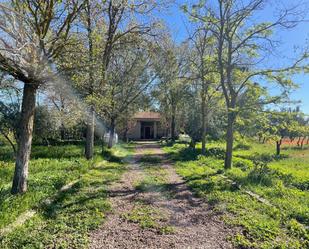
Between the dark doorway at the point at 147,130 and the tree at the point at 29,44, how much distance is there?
35.6 meters

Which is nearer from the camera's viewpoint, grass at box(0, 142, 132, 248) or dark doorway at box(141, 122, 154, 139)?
grass at box(0, 142, 132, 248)

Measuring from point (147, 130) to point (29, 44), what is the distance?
37304mm

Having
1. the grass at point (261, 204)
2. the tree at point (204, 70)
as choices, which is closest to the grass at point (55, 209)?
the grass at point (261, 204)

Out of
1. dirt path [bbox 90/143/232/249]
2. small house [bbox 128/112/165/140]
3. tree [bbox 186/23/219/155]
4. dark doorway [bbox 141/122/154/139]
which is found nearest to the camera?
dirt path [bbox 90/143/232/249]

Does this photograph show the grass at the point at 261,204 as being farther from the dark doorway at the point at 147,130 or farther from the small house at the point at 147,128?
the dark doorway at the point at 147,130

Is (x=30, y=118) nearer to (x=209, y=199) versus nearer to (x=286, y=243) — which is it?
(x=209, y=199)

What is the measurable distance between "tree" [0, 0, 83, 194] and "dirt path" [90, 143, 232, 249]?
246cm

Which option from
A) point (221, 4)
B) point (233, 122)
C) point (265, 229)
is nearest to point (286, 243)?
point (265, 229)

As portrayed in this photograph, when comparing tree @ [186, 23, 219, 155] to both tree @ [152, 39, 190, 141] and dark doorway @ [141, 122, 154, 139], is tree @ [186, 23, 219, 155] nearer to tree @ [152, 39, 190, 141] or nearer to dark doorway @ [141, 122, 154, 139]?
tree @ [152, 39, 190, 141]

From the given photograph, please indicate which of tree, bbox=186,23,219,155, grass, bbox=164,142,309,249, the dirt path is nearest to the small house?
tree, bbox=186,23,219,155

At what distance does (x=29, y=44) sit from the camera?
17.9ft

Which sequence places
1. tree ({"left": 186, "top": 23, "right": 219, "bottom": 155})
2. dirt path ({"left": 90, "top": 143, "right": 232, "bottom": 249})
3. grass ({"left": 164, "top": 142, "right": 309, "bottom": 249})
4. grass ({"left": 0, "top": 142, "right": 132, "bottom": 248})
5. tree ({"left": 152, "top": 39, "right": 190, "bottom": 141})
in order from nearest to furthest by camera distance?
grass ({"left": 0, "top": 142, "right": 132, "bottom": 248}) → dirt path ({"left": 90, "top": 143, "right": 232, "bottom": 249}) → grass ({"left": 164, "top": 142, "right": 309, "bottom": 249}) → tree ({"left": 186, "top": 23, "right": 219, "bottom": 155}) → tree ({"left": 152, "top": 39, "right": 190, "bottom": 141})

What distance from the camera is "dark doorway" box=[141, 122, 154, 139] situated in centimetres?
4219

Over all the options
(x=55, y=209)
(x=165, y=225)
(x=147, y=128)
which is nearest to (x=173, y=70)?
(x=55, y=209)
